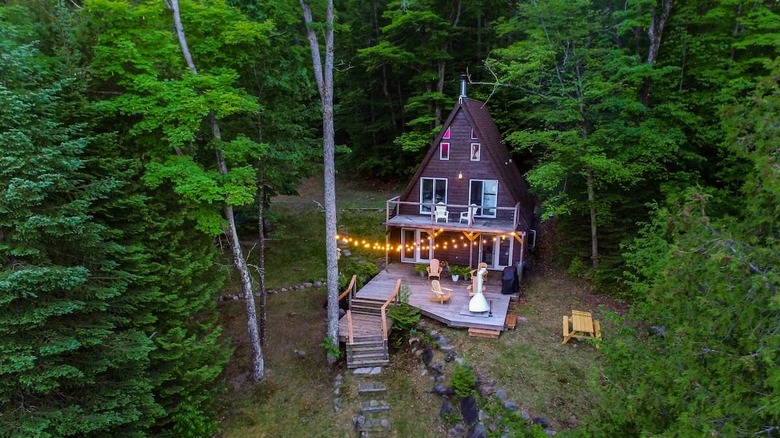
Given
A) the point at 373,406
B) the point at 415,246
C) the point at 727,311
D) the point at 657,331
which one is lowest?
the point at 373,406

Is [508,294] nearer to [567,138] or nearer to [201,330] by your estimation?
[567,138]

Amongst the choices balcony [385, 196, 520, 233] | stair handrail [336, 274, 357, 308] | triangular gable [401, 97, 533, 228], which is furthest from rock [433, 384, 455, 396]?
triangular gable [401, 97, 533, 228]

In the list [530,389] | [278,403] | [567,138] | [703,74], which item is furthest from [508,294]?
[703,74]

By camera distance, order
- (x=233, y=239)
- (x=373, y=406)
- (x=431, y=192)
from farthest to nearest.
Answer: (x=431, y=192), (x=233, y=239), (x=373, y=406)

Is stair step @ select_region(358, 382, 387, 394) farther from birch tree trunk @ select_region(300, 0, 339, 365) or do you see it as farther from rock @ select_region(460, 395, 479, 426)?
rock @ select_region(460, 395, 479, 426)

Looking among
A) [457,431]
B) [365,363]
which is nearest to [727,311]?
[457,431]

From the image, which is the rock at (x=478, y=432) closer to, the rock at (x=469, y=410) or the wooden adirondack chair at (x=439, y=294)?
the rock at (x=469, y=410)

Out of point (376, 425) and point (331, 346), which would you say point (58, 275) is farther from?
point (376, 425)
